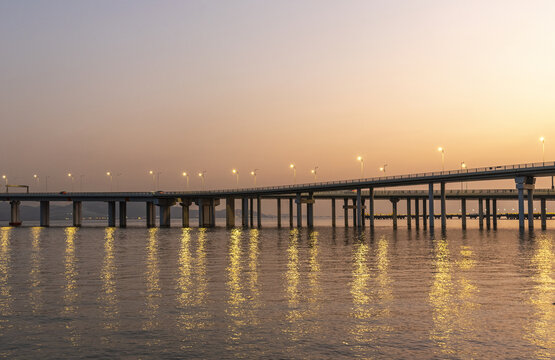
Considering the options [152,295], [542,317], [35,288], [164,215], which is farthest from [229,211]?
[542,317]

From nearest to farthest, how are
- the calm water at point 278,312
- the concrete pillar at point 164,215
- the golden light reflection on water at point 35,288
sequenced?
1. the calm water at point 278,312
2. the golden light reflection on water at point 35,288
3. the concrete pillar at point 164,215

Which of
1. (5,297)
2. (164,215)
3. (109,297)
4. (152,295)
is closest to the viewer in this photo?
(109,297)

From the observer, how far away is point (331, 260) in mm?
47625

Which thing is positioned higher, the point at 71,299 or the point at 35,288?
the point at 71,299

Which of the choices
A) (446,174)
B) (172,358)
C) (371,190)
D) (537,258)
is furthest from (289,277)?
(371,190)

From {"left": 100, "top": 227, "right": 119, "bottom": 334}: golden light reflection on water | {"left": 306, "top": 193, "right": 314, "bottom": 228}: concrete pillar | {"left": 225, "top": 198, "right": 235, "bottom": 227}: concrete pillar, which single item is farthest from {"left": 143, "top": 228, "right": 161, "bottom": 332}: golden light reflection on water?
{"left": 225, "top": 198, "right": 235, "bottom": 227}: concrete pillar

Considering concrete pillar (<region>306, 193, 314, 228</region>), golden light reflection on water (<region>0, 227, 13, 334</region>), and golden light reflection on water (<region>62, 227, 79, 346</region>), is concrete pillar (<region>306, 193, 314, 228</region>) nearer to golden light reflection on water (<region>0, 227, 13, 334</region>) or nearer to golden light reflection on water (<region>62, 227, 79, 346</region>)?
golden light reflection on water (<region>62, 227, 79, 346</region>)

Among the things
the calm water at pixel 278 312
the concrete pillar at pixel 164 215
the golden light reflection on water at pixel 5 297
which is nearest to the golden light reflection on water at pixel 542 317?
the calm water at pixel 278 312

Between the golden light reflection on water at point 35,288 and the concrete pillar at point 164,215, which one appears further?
the concrete pillar at point 164,215

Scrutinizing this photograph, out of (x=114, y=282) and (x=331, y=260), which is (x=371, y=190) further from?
(x=114, y=282)

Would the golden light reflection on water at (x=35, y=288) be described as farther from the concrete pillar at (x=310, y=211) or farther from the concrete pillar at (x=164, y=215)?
the concrete pillar at (x=164, y=215)

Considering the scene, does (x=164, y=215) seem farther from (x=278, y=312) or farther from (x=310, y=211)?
(x=278, y=312)

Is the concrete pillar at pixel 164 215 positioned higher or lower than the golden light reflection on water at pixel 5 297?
lower

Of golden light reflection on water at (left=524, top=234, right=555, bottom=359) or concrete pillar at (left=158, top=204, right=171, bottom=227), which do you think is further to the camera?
concrete pillar at (left=158, top=204, right=171, bottom=227)
